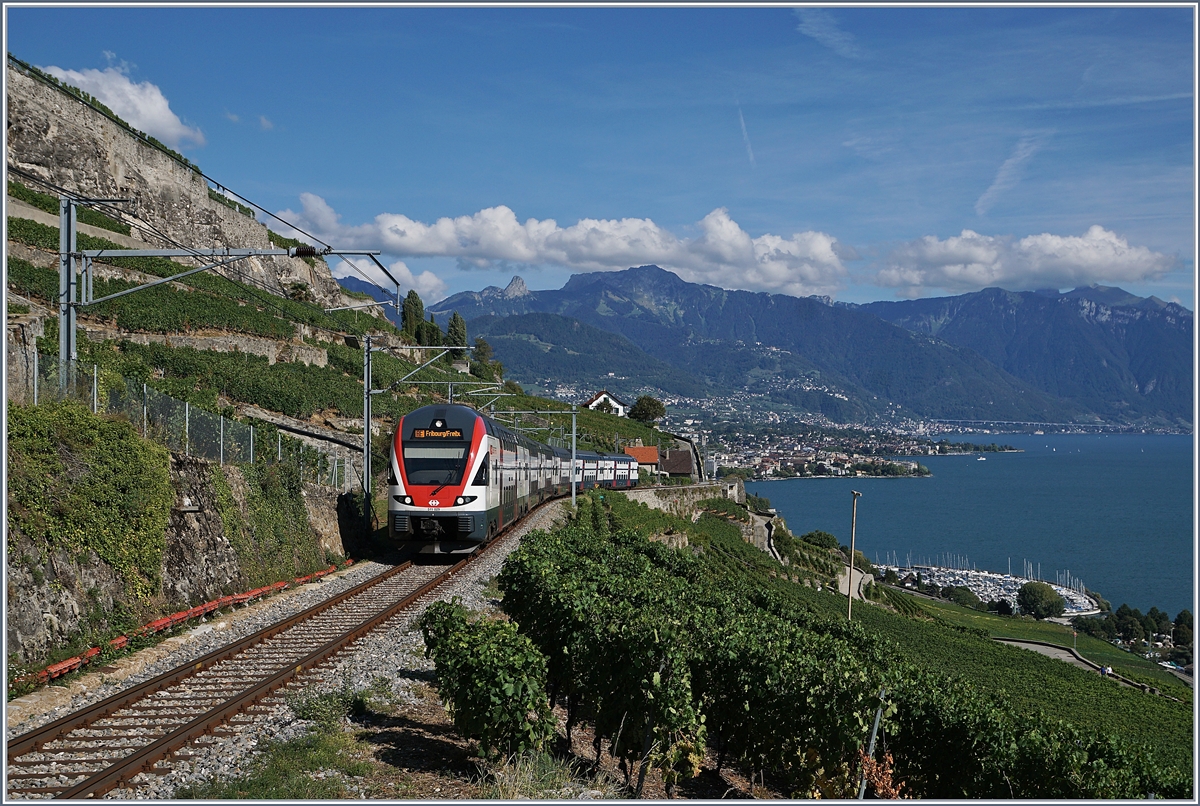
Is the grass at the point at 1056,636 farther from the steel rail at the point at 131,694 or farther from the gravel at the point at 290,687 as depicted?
the steel rail at the point at 131,694

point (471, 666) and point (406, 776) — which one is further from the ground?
point (471, 666)

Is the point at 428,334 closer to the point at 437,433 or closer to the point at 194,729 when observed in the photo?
the point at 437,433

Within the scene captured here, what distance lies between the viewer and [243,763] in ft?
24.8

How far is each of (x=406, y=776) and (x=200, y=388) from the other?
29.6m

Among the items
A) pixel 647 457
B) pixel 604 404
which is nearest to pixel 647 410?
pixel 604 404

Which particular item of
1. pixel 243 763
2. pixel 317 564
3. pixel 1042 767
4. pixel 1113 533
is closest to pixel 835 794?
pixel 1042 767

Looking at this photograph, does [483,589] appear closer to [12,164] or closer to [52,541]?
[52,541]

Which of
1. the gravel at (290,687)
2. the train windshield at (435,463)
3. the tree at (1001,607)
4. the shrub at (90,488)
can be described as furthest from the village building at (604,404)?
the shrub at (90,488)

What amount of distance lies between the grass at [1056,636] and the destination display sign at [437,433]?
5007 cm

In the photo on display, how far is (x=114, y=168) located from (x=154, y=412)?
36546mm

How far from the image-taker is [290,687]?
10.3m

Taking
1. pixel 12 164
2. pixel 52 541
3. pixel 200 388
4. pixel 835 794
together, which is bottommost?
pixel 835 794

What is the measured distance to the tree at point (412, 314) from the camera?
95812 millimetres

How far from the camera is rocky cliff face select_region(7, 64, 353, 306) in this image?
4050cm
